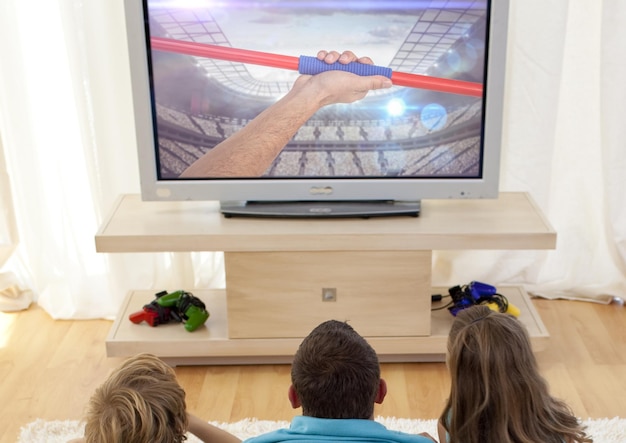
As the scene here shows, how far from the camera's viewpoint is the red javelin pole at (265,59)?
286 centimetres

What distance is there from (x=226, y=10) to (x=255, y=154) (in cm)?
49

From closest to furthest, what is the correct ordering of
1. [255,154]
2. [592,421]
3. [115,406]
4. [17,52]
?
[115,406] < [592,421] < [255,154] < [17,52]

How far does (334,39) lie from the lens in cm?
284

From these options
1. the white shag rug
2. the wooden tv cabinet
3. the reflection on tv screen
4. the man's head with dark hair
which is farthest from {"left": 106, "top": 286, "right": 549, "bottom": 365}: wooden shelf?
the man's head with dark hair

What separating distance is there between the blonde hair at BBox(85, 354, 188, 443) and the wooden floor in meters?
0.97

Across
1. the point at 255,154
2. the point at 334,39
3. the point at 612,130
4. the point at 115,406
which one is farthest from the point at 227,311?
the point at 612,130

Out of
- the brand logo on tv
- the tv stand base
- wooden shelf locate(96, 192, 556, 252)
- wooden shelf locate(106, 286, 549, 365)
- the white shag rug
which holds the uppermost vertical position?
the brand logo on tv

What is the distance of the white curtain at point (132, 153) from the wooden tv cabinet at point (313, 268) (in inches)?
17.2

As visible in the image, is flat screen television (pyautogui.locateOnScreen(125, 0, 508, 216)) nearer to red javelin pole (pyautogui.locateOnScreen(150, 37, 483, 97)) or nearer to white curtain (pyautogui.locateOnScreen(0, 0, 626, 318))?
red javelin pole (pyautogui.locateOnScreen(150, 37, 483, 97))

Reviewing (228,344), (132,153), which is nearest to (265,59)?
(132,153)

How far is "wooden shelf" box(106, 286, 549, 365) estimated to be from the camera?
301 centimetres

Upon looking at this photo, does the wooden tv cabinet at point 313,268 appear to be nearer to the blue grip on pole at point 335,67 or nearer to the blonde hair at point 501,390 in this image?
the blue grip on pole at point 335,67

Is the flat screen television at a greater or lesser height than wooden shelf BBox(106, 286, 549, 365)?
greater

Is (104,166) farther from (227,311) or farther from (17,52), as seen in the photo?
(227,311)
